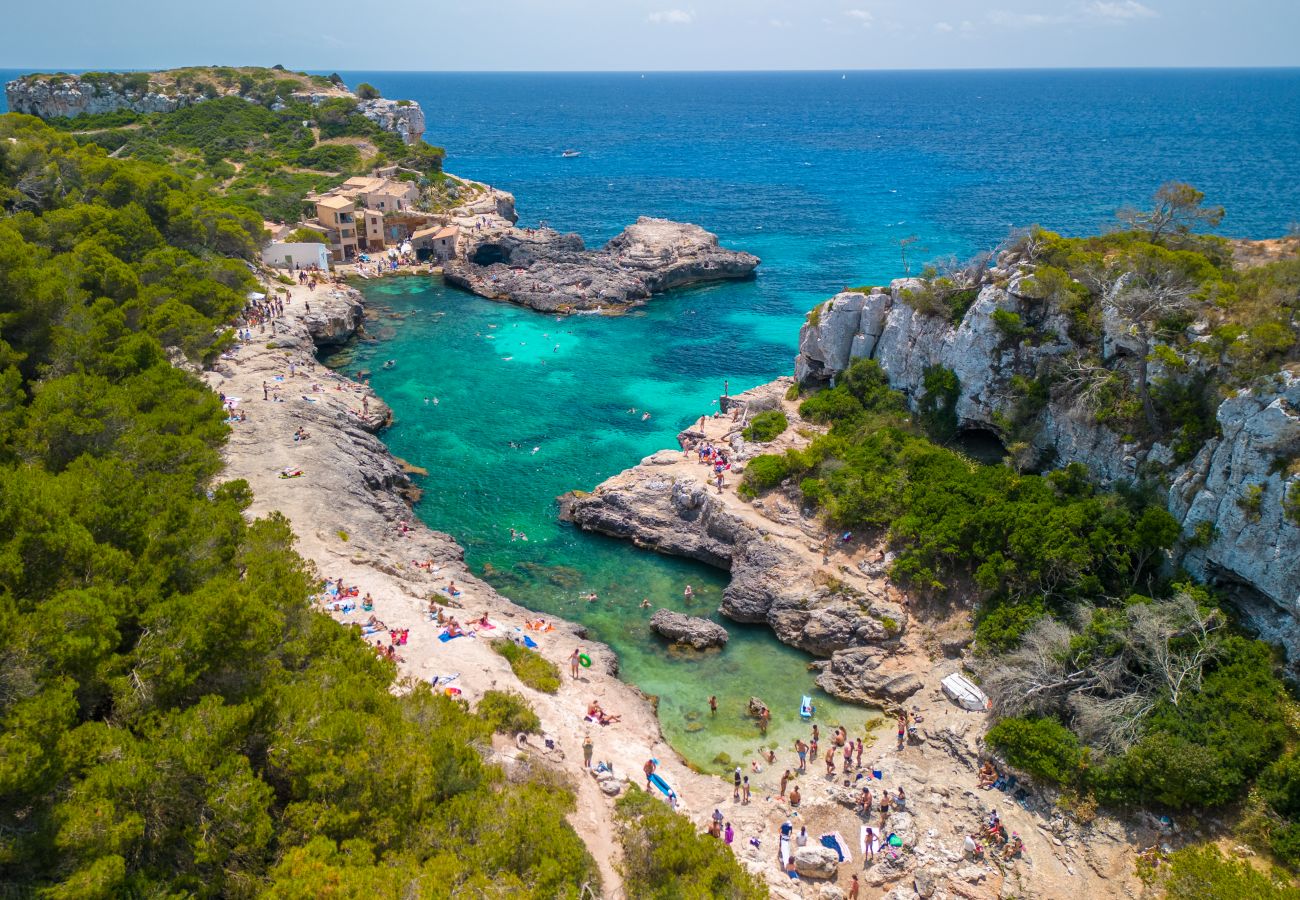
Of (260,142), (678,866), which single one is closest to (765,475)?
(678,866)

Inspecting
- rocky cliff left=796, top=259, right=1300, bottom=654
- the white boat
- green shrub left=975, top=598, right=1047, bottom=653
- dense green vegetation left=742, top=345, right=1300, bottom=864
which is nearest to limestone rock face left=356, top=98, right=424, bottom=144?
rocky cliff left=796, top=259, right=1300, bottom=654

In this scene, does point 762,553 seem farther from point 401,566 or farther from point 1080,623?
point 401,566

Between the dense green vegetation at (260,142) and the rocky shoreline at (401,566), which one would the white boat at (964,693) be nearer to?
the rocky shoreline at (401,566)

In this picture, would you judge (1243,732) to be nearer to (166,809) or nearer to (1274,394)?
(1274,394)

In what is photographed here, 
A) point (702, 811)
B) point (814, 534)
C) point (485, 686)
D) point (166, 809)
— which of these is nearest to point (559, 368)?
point (814, 534)

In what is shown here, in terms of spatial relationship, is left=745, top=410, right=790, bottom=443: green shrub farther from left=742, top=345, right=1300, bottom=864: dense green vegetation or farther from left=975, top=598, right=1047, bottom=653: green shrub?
left=975, top=598, right=1047, bottom=653: green shrub

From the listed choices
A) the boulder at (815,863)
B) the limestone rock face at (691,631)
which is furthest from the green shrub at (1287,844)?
the limestone rock face at (691,631)

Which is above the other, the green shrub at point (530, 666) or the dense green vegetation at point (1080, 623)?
the dense green vegetation at point (1080, 623)
